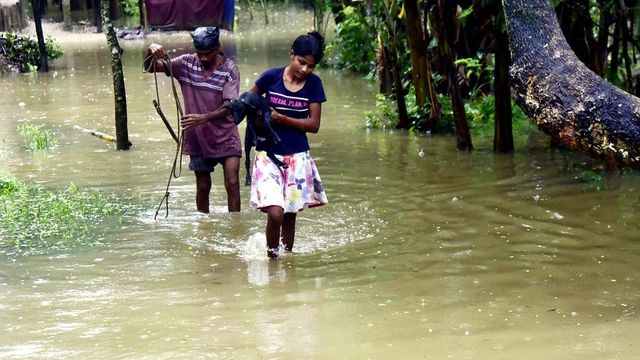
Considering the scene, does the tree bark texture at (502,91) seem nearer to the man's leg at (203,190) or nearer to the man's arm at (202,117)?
the man's leg at (203,190)

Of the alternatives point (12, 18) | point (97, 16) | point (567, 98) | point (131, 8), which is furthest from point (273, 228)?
point (131, 8)

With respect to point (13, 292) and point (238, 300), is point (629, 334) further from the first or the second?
point (13, 292)

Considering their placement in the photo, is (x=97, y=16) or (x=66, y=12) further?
(x=66, y=12)

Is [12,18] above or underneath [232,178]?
above

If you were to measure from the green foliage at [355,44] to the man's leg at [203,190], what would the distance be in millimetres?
7455

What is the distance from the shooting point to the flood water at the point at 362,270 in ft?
16.0

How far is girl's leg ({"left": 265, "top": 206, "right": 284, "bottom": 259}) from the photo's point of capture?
6336 millimetres

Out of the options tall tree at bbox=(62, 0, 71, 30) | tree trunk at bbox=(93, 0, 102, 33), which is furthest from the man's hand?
tall tree at bbox=(62, 0, 71, 30)

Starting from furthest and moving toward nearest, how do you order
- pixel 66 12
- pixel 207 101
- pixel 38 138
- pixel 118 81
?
pixel 66 12
pixel 38 138
pixel 118 81
pixel 207 101

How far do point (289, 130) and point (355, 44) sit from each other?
1167 cm

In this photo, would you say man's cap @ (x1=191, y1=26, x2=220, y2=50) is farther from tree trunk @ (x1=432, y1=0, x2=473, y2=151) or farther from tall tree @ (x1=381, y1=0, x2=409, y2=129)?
tall tree @ (x1=381, y1=0, x2=409, y2=129)

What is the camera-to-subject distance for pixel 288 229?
669 centimetres

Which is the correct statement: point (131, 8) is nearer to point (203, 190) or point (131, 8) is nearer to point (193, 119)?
point (203, 190)

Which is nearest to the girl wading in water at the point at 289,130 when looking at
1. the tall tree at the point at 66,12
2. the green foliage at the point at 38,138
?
the green foliage at the point at 38,138
